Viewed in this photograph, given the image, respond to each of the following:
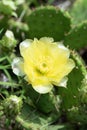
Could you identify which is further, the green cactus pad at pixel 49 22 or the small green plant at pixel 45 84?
the green cactus pad at pixel 49 22

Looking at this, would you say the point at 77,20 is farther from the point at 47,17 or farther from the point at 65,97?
the point at 65,97

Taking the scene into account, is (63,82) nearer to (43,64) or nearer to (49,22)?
(43,64)

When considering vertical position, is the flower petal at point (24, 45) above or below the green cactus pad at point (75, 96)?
above

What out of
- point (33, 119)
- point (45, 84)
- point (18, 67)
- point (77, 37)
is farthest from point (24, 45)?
point (77, 37)

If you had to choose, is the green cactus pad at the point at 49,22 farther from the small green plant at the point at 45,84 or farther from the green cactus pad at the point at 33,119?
the green cactus pad at the point at 33,119

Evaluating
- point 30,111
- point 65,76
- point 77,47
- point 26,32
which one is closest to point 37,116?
point 30,111

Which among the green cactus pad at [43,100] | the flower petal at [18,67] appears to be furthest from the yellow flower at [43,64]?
the green cactus pad at [43,100]
